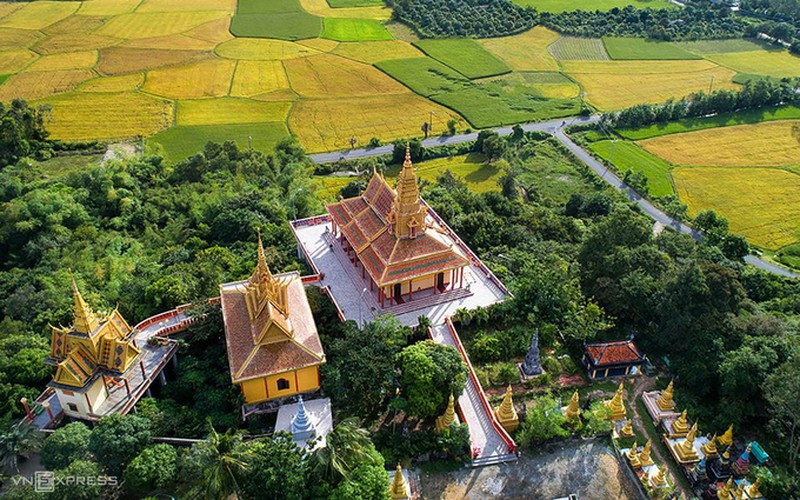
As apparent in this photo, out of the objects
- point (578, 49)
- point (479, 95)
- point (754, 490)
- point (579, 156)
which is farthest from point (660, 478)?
point (578, 49)

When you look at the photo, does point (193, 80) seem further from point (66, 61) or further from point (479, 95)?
point (479, 95)

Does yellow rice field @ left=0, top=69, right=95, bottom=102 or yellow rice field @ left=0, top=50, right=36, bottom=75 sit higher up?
yellow rice field @ left=0, top=50, right=36, bottom=75

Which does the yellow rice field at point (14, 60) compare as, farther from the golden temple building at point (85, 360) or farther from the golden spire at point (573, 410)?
the golden spire at point (573, 410)

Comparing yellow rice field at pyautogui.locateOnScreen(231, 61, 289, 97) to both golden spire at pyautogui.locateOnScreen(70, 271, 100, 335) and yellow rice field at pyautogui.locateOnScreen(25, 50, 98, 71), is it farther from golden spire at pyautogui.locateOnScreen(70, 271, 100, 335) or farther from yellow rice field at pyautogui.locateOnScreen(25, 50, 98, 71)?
golden spire at pyautogui.locateOnScreen(70, 271, 100, 335)

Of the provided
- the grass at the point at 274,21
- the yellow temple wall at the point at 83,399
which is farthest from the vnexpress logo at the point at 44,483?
the grass at the point at 274,21

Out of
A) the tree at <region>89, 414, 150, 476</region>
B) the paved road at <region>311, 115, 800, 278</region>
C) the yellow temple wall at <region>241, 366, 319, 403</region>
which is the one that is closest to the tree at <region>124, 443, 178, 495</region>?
the tree at <region>89, 414, 150, 476</region>

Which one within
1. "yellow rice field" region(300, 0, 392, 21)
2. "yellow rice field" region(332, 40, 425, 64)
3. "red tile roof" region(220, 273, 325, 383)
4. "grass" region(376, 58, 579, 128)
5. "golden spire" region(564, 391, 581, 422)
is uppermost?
"yellow rice field" region(300, 0, 392, 21)

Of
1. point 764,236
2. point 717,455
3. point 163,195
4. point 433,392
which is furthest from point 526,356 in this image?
point 163,195

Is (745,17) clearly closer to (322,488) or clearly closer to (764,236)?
(764,236)
